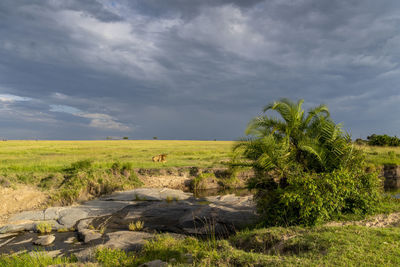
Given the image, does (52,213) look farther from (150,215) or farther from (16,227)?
(150,215)

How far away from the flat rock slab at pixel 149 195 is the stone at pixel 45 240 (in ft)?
22.5

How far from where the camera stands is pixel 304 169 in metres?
12.6

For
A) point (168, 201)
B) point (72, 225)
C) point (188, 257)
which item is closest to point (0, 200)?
point (72, 225)

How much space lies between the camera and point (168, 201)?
20719 millimetres

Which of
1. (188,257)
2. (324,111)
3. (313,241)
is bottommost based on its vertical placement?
(188,257)

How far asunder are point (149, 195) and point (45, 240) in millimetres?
8892

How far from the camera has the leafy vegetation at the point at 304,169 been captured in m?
11.0

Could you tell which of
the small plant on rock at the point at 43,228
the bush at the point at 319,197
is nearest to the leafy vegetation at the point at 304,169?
the bush at the point at 319,197

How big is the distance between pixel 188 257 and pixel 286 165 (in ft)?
18.5

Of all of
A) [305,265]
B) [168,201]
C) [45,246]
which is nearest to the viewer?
[305,265]

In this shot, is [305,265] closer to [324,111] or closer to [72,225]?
[324,111]

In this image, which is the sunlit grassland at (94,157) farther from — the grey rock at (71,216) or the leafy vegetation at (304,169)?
the grey rock at (71,216)

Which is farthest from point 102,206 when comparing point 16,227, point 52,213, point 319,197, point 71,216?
point 319,197

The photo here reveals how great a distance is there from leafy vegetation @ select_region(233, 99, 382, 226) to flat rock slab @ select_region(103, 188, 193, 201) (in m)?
9.66
